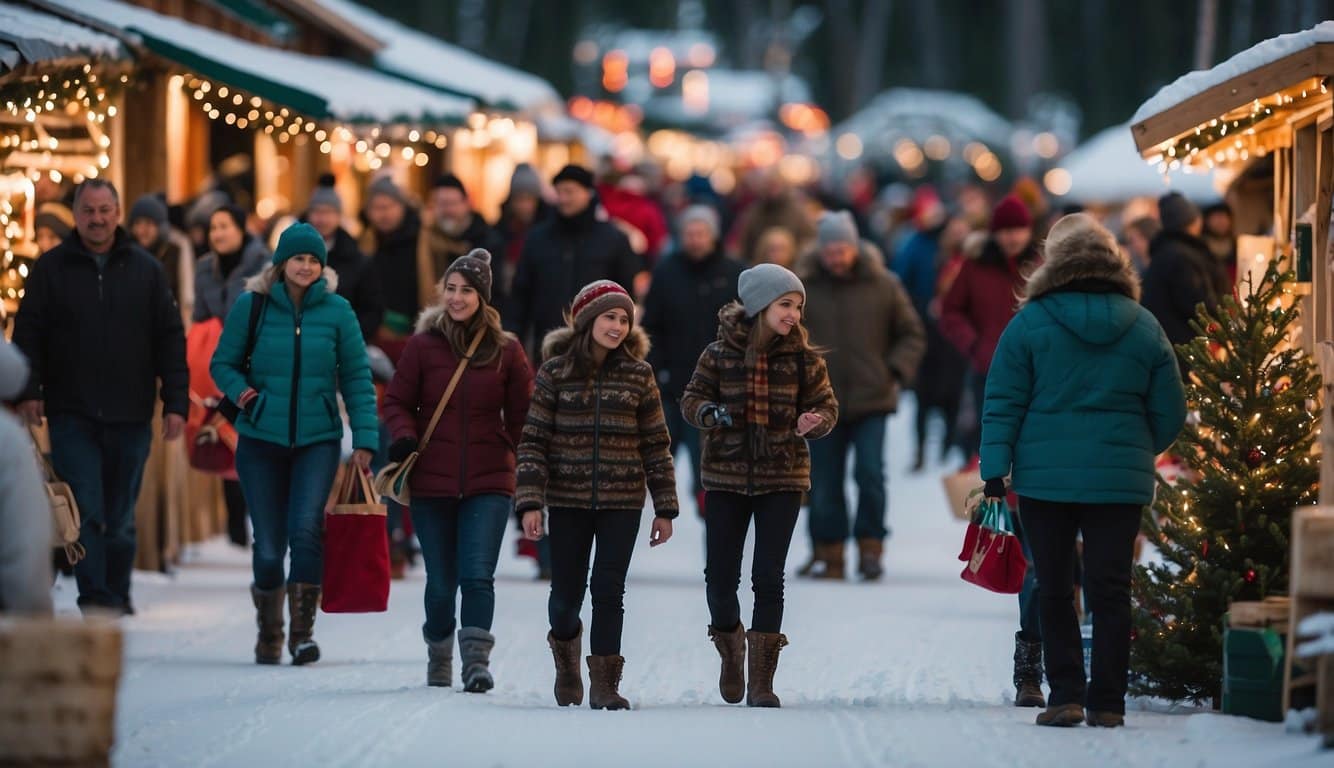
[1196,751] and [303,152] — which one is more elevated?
[303,152]

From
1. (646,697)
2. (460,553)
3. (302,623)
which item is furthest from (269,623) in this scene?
(646,697)

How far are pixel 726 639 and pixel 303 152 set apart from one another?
13.4 m

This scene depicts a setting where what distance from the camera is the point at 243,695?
9719 millimetres

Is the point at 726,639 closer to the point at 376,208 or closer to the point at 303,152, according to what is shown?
the point at 376,208

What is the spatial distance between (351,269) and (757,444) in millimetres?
4548

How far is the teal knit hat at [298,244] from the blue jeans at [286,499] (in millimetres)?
821

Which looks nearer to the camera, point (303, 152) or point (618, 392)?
point (618, 392)

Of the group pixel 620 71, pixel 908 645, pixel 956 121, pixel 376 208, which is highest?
pixel 620 71

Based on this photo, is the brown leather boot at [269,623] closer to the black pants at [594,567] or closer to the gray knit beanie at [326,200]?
the black pants at [594,567]

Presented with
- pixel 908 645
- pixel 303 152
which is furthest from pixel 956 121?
pixel 908 645

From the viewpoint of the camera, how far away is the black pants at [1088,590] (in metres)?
8.65

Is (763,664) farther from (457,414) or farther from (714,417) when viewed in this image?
(457,414)

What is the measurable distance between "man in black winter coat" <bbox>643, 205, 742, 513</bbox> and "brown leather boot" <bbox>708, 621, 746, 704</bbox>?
481 cm

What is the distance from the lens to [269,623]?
10859mm
